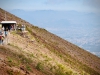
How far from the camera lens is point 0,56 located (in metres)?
25.8

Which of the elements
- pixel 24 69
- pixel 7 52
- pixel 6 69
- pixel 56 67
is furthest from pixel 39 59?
pixel 6 69

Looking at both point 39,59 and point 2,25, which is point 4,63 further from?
point 2,25

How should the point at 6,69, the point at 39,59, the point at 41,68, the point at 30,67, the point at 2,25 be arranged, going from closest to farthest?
the point at 6,69 < the point at 30,67 < the point at 41,68 < the point at 39,59 < the point at 2,25

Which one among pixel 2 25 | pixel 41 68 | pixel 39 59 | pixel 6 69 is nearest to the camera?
pixel 6 69

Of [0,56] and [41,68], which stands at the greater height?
[0,56]

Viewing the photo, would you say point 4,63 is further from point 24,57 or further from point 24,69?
point 24,57

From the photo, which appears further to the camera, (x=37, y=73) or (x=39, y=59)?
(x=39, y=59)

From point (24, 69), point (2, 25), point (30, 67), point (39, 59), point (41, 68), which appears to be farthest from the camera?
point (2, 25)

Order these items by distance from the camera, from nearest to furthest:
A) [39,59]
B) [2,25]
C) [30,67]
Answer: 1. [30,67]
2. [39,59]
3. [2,25]

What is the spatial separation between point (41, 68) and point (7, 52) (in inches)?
166

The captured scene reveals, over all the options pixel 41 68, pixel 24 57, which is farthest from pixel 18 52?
pixel 41 68

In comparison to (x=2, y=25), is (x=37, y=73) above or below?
below

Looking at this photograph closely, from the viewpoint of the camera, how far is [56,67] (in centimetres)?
3284

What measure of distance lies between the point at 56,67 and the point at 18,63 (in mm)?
8064
